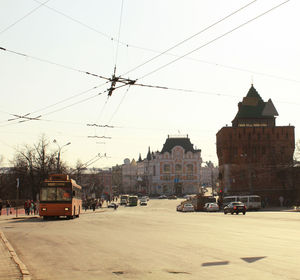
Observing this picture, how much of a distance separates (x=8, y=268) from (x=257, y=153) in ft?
288

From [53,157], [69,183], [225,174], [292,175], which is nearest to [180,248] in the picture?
[69,183]

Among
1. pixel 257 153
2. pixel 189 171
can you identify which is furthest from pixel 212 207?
pixel 189 171

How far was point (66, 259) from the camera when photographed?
39.3 ft

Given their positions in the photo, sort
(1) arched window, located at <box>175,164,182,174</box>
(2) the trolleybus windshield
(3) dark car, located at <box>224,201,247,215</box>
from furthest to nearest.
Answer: (1) arched window, located at <box>175,164,182,174</box> < (3) dark car, located at <box>224,201,247,215</box> < (2) the trolleybus windshield

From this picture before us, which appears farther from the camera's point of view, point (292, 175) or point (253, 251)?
point (292, 175)

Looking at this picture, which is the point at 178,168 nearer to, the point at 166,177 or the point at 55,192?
the point at 166,177

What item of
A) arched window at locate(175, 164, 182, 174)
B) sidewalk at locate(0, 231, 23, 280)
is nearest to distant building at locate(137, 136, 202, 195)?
arched window at locate(175, 164, 182, 174)

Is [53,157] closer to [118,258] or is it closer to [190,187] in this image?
[118,258]

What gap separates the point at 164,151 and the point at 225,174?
240ft

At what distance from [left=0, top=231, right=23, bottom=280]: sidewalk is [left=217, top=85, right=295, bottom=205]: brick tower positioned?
74.8 meters

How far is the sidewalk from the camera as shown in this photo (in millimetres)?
9195

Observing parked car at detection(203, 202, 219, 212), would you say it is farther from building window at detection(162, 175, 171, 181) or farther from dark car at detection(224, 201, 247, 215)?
building window at detection(162, 175, 171, 181)

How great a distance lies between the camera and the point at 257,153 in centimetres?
9475

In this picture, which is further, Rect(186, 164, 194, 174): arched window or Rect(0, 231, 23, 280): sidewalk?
Rect(186, 164, 194, 174): arched window
